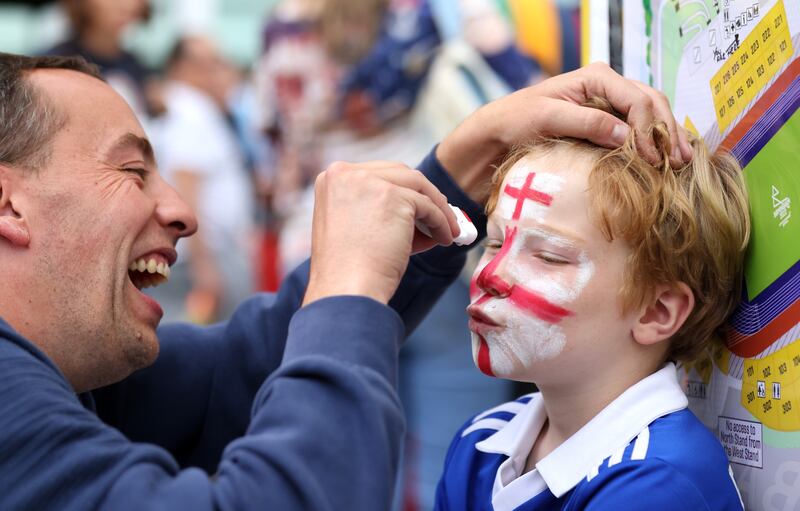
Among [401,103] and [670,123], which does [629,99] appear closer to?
[670,123]

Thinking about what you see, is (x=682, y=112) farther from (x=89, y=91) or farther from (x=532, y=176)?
(x=89, y=91)

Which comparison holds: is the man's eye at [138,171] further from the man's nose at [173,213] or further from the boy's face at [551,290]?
the boy's face at [551,290]

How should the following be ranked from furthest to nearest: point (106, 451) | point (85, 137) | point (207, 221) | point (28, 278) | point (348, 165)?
point (207, 221) → point (85, 137) → point (28, 278) → point (348, 165) → point (106, 451)

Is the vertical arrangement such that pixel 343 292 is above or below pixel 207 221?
above

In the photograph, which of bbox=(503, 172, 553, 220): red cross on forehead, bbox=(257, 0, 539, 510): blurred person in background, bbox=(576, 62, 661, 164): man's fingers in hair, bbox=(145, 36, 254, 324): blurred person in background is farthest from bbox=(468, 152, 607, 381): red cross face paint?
bbox=(145, 36, 254, 324): blurred person in background

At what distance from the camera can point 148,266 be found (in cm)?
155

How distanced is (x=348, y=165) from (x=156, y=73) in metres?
3.99

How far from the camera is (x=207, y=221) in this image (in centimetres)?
473

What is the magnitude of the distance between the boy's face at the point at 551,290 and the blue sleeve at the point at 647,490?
0.68 feet

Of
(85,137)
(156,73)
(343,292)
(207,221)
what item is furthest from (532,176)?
(156,73)

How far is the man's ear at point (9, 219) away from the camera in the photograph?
135cm

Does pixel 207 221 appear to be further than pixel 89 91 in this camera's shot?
Yes

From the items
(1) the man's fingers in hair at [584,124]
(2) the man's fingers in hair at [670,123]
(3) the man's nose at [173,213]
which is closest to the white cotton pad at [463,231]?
(1) the man's fingers in hair at [584,124]

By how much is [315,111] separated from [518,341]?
2913 mm
